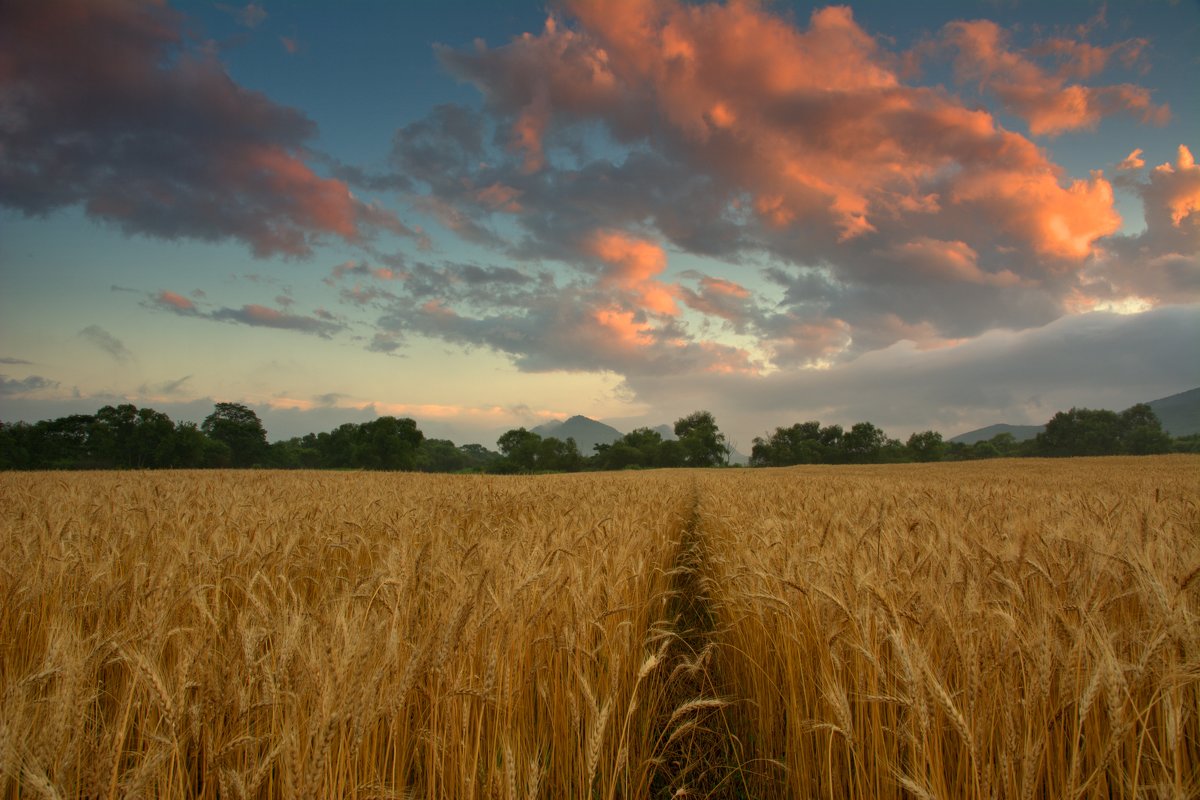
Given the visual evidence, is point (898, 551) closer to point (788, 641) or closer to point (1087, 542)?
point (1087, 542)

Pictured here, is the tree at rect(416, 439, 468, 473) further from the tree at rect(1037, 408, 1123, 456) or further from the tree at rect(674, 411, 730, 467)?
the tree at rect(1037, 408, 1123, 456)

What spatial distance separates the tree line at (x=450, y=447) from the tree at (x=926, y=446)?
183 millimetres

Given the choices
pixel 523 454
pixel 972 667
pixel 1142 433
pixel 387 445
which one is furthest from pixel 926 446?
pixel 972 667

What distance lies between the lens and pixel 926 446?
95.0m

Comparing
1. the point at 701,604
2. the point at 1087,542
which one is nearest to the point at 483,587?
the point at 1087,542

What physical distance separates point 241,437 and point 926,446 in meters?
111

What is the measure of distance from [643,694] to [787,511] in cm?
415

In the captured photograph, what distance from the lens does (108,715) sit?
230 cm

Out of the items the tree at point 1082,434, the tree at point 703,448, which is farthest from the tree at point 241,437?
the tree at point 1082,434

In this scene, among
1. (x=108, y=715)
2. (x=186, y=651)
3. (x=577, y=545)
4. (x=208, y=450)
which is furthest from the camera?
Result: (x=208, y=450)

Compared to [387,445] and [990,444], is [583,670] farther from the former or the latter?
[990,444]

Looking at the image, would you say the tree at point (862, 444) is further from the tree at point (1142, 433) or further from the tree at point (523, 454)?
the tree at point (523, 454)

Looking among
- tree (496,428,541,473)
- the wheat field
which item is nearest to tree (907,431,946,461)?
tree (496,428,541,473)

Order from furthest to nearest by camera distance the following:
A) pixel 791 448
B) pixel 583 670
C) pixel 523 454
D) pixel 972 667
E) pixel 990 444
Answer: pixel 990 444, pixel 791 448, pixel 523 454, pixel 583 670, pixel 972 667
